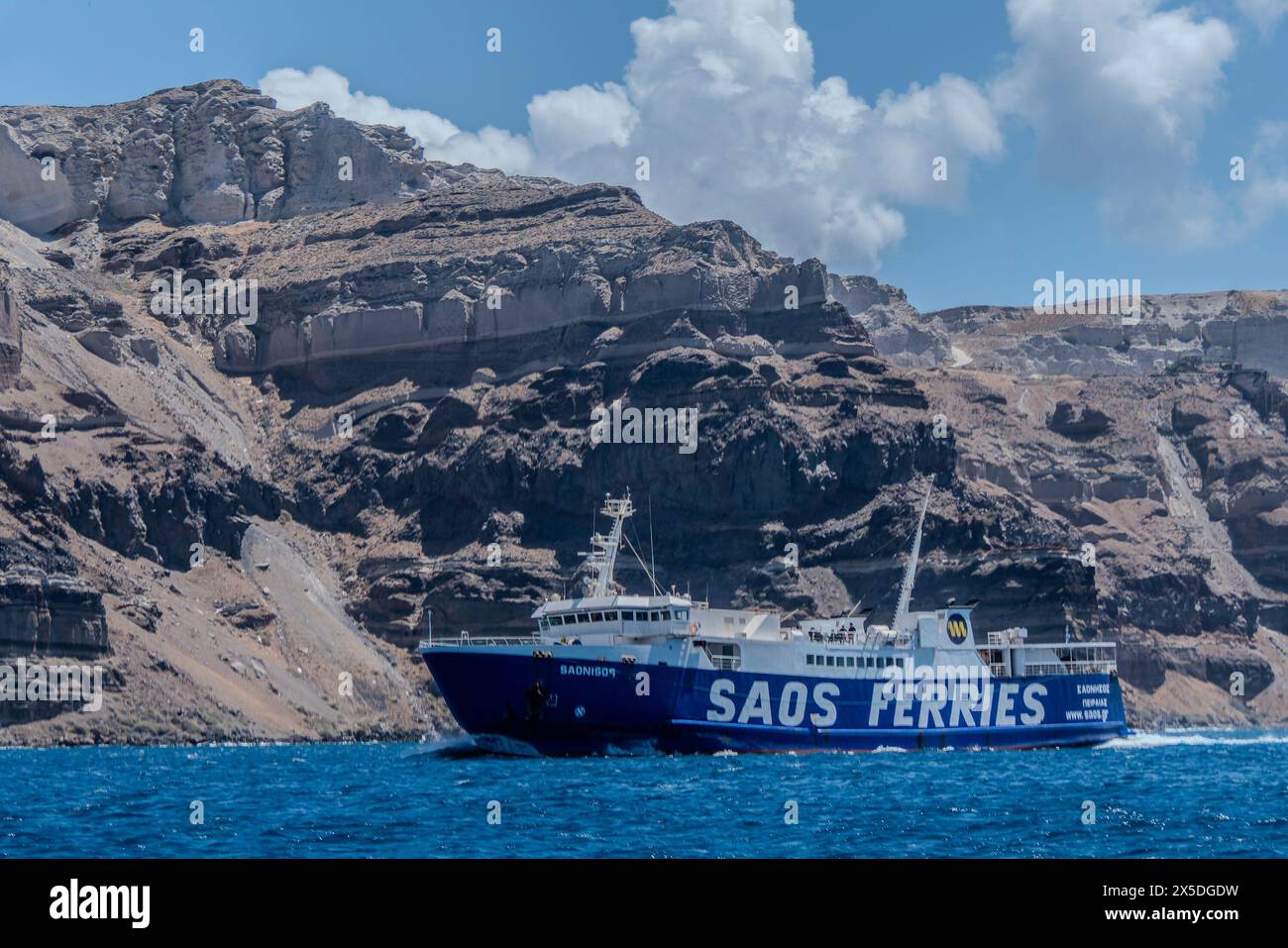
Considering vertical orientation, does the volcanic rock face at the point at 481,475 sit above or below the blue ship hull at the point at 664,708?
above

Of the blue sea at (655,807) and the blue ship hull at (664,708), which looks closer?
the blue sea at (655,807)

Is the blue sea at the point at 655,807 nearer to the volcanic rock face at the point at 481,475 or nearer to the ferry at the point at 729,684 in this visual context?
the ferry at the point at 729,684

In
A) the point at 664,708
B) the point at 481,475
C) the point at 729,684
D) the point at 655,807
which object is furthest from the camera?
the point at 481,475

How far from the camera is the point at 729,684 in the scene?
271 ft

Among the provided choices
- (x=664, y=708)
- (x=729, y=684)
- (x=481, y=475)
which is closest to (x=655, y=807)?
(x=664, y=708)

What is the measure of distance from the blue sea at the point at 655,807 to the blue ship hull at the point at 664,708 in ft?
6.93

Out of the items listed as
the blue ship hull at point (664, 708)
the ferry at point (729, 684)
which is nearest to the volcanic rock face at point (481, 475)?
the ferry at point (729, 684)

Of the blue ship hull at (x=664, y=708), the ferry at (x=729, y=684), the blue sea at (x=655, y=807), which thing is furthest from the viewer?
the ferry at (x=729, y=684)

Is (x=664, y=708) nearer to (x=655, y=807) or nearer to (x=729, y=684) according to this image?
(x=729, y=684)

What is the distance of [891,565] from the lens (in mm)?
163625

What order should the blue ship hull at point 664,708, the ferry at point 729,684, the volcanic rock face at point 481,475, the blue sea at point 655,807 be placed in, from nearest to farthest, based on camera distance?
the blue sea at point 655,807
the blue ship hull at point 664,708
the ferry at point 729,684
the volcanic rock face at point 481,475

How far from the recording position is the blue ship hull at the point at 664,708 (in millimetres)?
78562

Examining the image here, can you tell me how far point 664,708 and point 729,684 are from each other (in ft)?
13.0
